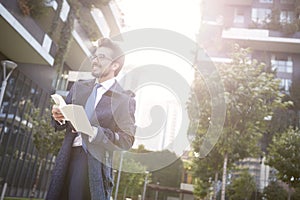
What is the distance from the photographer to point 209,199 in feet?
82.2

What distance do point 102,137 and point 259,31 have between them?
28.5 metres

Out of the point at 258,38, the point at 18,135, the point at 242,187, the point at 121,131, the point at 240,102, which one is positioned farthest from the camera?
the point at 258,38

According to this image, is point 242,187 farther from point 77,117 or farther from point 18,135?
point 77,117

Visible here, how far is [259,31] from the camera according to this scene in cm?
2864

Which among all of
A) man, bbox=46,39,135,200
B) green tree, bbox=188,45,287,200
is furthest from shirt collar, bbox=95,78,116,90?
green tree, bbox=188,45,287,200

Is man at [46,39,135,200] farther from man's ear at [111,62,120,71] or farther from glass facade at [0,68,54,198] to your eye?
glass facade at [0,68,54,198]

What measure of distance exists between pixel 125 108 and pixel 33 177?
69.1ft

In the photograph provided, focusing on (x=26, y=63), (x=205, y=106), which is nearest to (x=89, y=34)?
(x=26, y=63)

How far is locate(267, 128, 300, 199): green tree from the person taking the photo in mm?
16281

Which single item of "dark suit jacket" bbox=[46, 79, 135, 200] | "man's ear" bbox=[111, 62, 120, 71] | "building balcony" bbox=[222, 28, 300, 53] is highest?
"building balcony" bbox=[222, 28, 300, 53]

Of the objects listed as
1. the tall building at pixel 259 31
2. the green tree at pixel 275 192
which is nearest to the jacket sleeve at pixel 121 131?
the green tree at pixel 275 192

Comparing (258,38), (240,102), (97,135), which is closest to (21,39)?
(240,102)

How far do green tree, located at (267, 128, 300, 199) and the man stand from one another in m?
15.6

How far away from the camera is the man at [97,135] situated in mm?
Result: 1919
